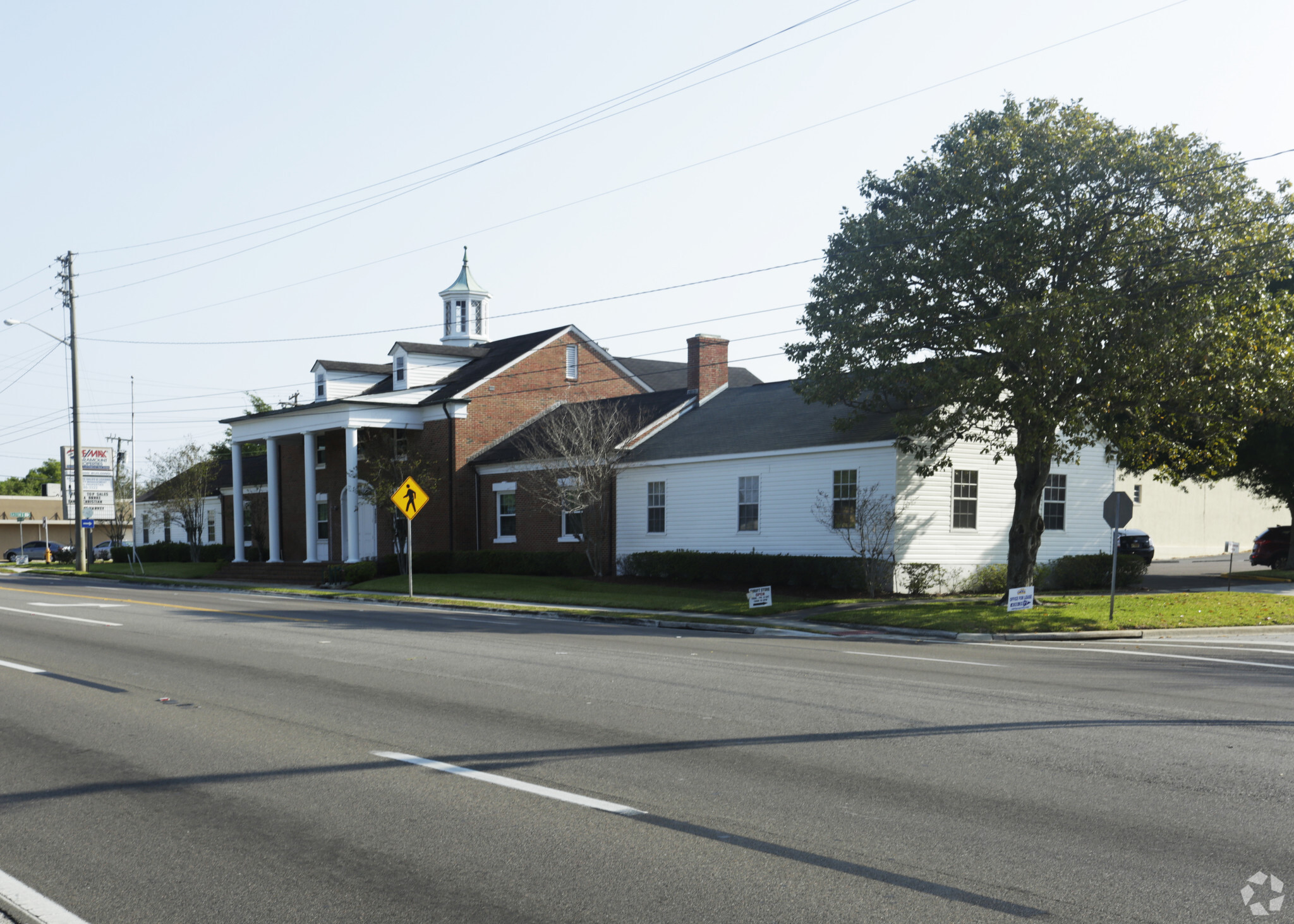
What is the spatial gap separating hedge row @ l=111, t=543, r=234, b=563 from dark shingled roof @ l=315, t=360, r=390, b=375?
→ 49.6 feet

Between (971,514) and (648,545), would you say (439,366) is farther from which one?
(971,514)

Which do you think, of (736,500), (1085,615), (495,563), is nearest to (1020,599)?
(1085,615)

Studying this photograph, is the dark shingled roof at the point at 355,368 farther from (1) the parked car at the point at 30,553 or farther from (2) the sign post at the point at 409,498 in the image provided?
(1) the parked car at the point at 30,553

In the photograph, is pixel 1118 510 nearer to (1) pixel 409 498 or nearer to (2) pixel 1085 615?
(2) pixel 1085 615

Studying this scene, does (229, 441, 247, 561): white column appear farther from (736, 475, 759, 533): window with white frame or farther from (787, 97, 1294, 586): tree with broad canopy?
(787, 97, 1294, 586): tree with broad canopy

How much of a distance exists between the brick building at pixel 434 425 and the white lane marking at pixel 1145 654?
20320mm

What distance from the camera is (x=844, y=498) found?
1156 inches

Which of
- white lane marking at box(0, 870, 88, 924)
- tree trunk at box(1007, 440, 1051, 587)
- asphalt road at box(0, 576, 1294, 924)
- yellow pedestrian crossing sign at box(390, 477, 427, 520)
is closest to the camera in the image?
white lane marking at box(0, 870, 88, 924)

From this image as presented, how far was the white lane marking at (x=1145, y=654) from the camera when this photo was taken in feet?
51.0

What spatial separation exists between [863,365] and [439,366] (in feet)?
81.1

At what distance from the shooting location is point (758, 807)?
264 inches

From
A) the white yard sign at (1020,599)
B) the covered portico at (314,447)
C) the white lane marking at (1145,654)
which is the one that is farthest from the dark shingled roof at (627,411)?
the white lane marking at (1145,654)

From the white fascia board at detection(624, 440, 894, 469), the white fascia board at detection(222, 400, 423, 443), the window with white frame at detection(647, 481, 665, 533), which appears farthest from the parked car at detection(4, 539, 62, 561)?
the white fascia board at detection(624, 440, 894, 469)

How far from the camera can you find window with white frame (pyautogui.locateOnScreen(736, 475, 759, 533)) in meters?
31.9
